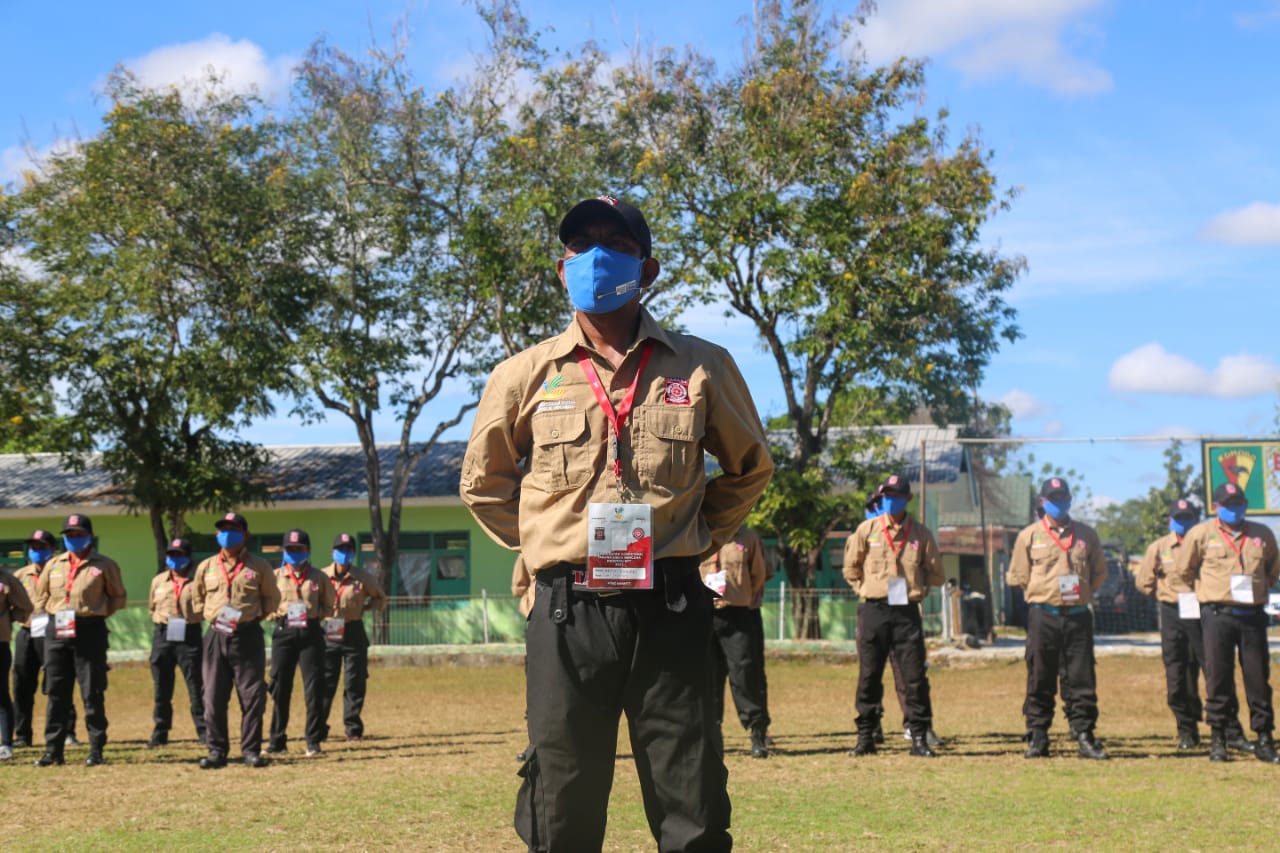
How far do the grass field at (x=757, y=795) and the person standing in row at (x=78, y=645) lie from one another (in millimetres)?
420

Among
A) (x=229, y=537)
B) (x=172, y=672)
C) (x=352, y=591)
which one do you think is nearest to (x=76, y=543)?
(x=229, y=537)

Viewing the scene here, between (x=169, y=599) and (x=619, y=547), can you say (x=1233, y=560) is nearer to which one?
(x=619, y=547)

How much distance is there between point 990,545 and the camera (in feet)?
81.7

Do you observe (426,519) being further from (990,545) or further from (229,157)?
(990,545)

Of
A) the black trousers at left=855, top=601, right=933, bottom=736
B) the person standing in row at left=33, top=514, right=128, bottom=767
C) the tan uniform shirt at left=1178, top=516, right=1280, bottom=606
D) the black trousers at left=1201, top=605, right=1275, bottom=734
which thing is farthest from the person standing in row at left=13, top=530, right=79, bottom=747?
the tan uniform shirt at left=1178, top=516, right=1280, bottom=606

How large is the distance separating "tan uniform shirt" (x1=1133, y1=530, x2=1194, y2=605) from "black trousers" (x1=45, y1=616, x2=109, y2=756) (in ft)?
33.7

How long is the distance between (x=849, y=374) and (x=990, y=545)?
4506mm

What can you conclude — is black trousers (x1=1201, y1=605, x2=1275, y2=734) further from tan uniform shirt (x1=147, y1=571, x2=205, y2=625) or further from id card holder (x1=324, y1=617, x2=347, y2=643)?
tan uniform shirt (x1=147, y1=571, x2=205, y2=625)

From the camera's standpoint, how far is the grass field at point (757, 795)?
8.22 m

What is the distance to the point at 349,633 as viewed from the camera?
15.6 meters

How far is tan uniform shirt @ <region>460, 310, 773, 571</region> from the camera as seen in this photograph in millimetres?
4277

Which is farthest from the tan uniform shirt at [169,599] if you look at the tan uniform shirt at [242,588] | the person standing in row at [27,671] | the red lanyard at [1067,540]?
the red lanyard at [1067,540]

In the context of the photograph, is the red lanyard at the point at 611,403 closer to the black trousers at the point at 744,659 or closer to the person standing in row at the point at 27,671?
the black trousers at the point at 744,659

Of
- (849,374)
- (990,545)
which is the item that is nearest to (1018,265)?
(849,374)
